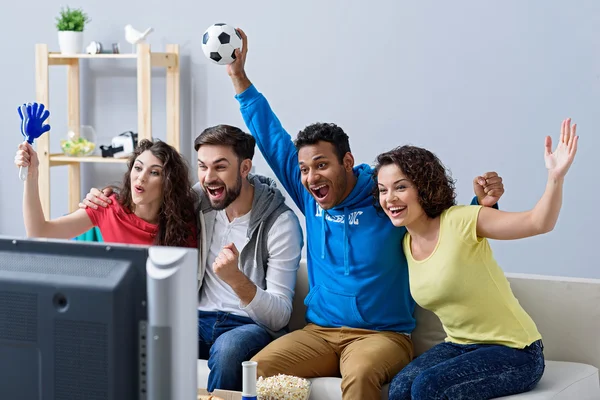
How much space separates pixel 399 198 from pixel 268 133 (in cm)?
60

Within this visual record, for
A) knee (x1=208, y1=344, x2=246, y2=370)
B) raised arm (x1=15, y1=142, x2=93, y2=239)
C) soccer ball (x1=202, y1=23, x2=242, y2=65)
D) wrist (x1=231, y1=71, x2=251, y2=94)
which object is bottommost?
knee (x1=208, y1=344, x2=246, y2=370)

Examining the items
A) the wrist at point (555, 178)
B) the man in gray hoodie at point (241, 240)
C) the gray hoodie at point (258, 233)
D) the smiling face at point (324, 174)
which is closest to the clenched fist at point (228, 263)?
the man in gray hoodie at point (241, 240)

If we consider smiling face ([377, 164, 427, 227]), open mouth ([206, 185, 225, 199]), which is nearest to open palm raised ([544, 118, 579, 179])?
smiling face ([377, 164, 427, 227])

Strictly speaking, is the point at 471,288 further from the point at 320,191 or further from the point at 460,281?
the point at 320,191

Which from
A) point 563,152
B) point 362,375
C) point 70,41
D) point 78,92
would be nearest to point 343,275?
point 362,375

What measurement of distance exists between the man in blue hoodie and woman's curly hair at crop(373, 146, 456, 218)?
0.37 feet

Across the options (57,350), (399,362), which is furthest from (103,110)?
(57,350)

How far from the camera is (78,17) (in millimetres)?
4352

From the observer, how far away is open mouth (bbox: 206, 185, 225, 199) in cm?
273

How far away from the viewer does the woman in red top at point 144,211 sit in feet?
8.88

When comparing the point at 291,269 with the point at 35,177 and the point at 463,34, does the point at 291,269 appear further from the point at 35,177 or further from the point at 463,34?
the point at 463,34

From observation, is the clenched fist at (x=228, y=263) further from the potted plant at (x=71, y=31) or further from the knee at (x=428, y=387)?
the potted plant at (x=71, y=31)

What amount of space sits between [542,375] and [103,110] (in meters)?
3.03

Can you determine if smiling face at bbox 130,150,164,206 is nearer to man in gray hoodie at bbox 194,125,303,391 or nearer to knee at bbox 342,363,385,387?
man in gray hoodie at bbox 194,125,303,391
